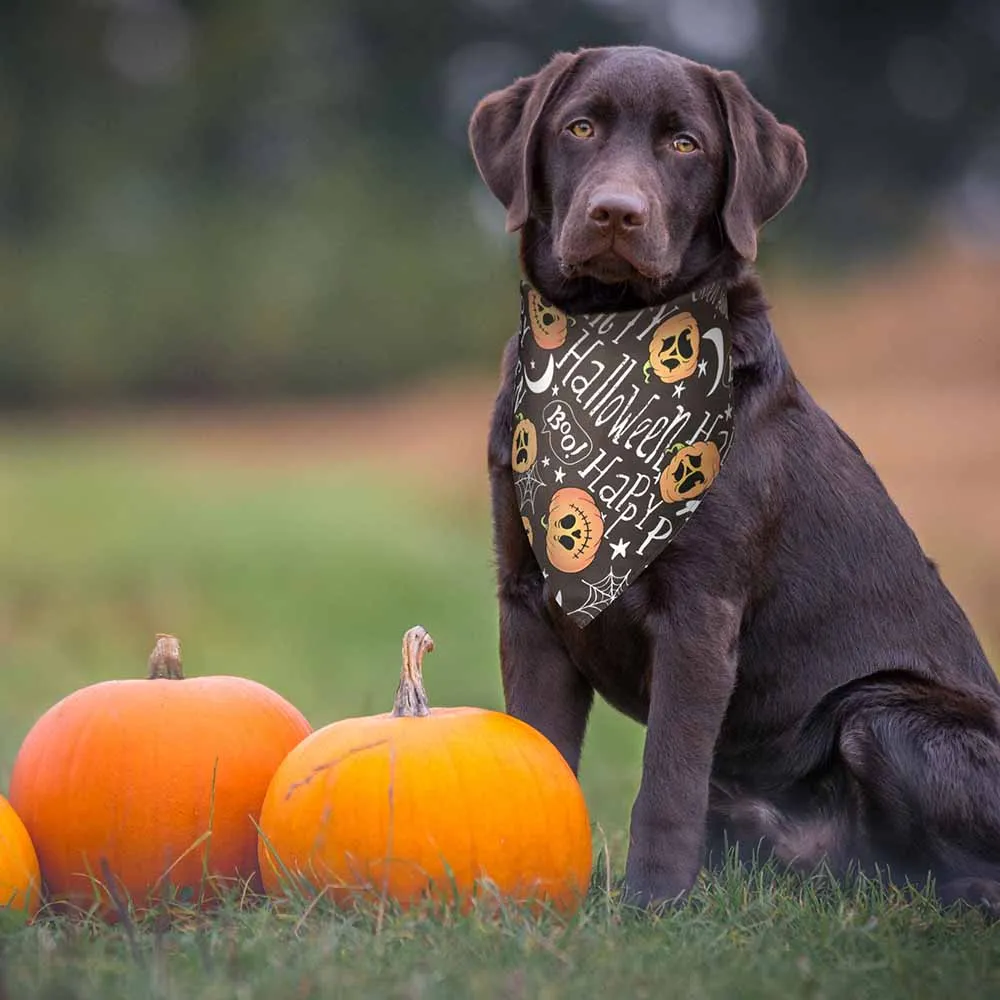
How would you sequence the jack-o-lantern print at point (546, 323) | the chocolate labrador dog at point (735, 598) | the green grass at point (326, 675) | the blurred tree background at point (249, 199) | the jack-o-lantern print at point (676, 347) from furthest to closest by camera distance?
the blurred tree background at point (249, 199)
the jack-o-lantern print at point (546, 323)
the jack-o-lantern print at point (676, 347)
the chocolate labrador dog at point (735, 598)
the green grass at point (326, 675)

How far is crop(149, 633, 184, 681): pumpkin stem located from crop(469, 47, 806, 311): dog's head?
1.16m

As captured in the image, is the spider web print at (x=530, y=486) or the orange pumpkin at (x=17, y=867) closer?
the orange pumpkin at (x=17, y=867)

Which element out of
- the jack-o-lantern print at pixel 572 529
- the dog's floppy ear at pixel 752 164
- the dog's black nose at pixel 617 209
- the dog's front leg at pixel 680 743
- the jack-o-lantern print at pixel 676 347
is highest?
the dog's floppy ear at pixel 752 164

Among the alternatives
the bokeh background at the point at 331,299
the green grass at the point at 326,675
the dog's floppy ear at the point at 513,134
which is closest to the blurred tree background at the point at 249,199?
the bokeh background at the point at 331,299

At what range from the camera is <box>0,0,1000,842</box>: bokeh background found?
33.1 ft

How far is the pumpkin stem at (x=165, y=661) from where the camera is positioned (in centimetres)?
320

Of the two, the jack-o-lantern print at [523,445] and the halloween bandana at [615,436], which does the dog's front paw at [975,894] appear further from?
the jack-o-lantern print at [523,445]

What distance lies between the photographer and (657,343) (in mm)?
3164

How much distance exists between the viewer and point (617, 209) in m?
2.96

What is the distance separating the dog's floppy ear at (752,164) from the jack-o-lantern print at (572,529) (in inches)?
25.4

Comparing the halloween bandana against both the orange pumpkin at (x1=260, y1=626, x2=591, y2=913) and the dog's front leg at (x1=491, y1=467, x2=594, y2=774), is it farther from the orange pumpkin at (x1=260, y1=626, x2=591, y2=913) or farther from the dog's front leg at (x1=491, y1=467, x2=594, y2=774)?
the orange pumpkin at (x1=260, y1=626, x2=591, y2=913)

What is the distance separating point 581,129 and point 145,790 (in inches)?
66.9

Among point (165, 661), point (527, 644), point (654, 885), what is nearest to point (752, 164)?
point (527, 644)

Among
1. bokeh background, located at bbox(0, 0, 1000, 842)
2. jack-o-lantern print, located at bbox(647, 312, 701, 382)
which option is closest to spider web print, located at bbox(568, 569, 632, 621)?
jack-o-lantern print, located at bbox(647, 312, 701, 382)
